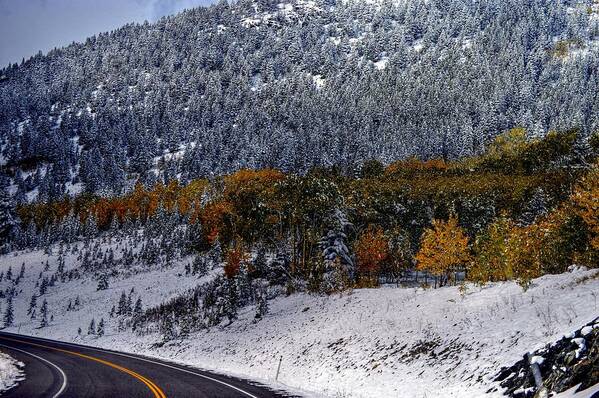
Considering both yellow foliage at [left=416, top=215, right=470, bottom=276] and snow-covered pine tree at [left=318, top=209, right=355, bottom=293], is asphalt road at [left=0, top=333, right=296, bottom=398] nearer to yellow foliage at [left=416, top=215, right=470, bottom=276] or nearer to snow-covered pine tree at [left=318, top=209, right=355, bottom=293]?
snow-covered pine tree at [left=318, top=209, right=355, bottom=293]

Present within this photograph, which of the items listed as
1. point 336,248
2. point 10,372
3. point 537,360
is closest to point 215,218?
point 336,248

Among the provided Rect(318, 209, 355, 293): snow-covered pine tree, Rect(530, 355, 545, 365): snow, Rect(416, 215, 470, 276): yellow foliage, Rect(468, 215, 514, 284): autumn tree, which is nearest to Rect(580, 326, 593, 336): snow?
Rect(530, 355, 545, 365): snow

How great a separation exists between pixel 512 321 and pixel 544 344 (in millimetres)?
4374

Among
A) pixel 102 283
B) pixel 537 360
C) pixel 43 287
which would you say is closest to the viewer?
pixel 537 360

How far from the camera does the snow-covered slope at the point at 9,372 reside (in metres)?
17.5

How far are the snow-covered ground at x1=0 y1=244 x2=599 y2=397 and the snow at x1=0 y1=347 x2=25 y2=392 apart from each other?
10986 mm

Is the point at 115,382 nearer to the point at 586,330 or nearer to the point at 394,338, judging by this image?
the point at 394,338

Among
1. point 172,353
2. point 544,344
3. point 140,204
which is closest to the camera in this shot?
point 544,344

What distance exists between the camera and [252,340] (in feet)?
115

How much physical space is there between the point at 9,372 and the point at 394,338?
18591 millimetres

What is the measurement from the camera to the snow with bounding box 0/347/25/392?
17484 mm

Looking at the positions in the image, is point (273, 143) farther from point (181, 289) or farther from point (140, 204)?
point (181, 289)

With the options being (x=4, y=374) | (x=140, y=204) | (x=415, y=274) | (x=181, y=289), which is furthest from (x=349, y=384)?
(x=140, y=204)

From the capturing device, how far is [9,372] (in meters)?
20.6
